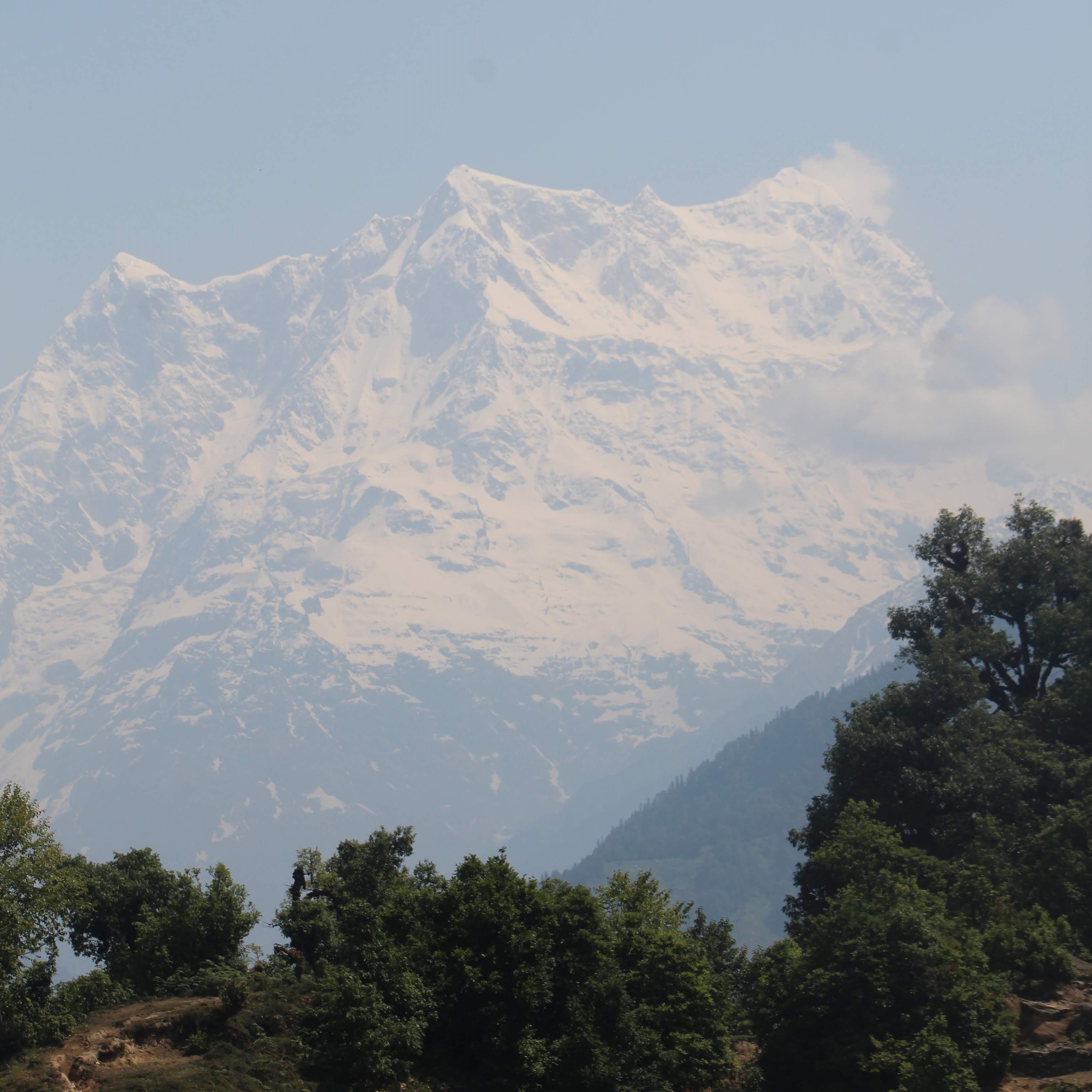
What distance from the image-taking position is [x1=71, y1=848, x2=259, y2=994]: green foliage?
66250mm

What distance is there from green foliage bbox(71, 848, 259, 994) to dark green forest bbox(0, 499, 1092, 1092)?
15 cm

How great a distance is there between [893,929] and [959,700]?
120 ft

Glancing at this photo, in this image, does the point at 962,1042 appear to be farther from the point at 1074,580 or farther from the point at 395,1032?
the point at 1074,580

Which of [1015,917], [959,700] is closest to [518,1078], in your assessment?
[1015,917]

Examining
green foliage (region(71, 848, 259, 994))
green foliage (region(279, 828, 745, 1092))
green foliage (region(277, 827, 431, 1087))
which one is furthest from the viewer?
green foliage (region(71, 848, 259, 994))

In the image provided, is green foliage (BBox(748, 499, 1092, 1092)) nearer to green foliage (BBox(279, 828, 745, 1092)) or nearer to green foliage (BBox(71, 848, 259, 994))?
green foliage (BBox(279, 828, 745, 1092))

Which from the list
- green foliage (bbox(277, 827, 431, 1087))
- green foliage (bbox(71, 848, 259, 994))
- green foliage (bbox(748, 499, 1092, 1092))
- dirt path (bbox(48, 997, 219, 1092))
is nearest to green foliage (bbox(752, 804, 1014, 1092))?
green foliage (bbox(748, 499, 1092, 1092))

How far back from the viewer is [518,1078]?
53719 mm

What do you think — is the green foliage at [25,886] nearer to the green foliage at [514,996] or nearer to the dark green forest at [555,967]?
the dark green forest at [555,967]

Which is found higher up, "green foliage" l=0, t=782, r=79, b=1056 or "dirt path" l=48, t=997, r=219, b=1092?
"green foliage" l=0, t=782, r=79, b=1056

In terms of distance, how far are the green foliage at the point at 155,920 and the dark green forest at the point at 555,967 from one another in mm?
152

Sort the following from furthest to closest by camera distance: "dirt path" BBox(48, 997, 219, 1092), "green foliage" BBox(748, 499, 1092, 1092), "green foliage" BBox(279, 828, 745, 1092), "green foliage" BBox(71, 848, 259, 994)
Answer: "green foliage" BBox(71, 848, 259, 994) → "green foliage" BBox(748, 499, 1092, 1092) → "green foliage" BBox(279, 828, 745, 1092) → "dirt path" BBox(48, 997, 219, 1092)

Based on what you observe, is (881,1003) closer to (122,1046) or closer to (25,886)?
(122,1046)

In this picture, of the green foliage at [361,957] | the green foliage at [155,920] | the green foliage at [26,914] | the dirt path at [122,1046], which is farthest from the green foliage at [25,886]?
the green foliage at [361,957]
